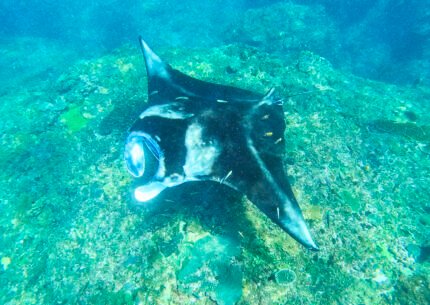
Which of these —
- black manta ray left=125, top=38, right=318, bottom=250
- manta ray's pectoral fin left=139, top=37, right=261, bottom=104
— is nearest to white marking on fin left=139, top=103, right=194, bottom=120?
black manta ray left=125, top=38, right=318, bottom=250

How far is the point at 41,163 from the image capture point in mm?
A: 5469

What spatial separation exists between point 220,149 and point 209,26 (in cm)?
2105

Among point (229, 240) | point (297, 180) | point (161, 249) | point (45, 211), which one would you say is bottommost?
point (45, 211)

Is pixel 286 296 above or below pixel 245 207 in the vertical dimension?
below

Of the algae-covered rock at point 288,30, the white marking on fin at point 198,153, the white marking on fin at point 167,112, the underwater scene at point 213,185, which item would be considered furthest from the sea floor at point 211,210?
the algae-covered rock at point 288,30

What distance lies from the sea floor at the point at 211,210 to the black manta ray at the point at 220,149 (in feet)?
2.50

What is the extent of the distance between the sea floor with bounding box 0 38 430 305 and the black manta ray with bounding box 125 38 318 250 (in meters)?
0.76

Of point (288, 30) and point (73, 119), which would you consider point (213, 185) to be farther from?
point (288, 30)

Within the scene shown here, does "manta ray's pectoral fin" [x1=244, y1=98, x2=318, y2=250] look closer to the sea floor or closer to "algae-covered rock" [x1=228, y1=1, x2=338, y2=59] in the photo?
the sea floor

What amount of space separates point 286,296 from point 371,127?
4343 mm

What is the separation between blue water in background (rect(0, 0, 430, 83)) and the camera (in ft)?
58.6

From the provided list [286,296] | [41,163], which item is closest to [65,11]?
[41,163]

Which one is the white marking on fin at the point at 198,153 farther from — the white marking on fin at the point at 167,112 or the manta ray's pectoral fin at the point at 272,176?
the manta ray's pectoral fin at the point at 272,176

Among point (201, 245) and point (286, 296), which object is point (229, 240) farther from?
point (286, 296)
